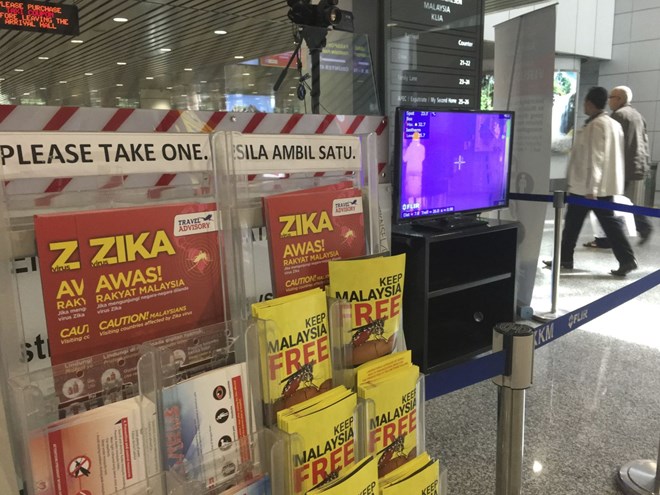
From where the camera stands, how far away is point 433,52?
3453 millimetres

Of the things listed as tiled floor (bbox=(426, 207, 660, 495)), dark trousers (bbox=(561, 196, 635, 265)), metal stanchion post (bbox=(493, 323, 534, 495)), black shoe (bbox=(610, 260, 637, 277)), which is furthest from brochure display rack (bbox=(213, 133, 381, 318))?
black shoe (bbox=(610, 260, 637, 277))

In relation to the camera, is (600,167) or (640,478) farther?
(600,167)

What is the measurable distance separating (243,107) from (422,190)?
1.03m

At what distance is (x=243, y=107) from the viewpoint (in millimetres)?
2316

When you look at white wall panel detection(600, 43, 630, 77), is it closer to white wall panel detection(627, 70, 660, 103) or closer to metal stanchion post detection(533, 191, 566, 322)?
white wall panel detection(627, 70, 660, 103)

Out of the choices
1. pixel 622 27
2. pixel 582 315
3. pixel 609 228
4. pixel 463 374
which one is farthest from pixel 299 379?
pixel 622 27

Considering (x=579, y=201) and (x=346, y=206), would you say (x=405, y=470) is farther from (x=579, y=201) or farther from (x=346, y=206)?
(x=579, y=201)

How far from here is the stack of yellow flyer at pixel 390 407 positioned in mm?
948

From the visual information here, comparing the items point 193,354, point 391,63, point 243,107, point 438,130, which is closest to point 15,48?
point 243,107

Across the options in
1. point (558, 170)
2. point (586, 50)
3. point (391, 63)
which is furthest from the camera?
point (558, 170)

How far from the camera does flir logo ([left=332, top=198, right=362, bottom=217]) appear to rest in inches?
39.0

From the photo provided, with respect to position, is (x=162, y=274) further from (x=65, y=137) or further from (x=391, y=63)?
(x=391, y=63)

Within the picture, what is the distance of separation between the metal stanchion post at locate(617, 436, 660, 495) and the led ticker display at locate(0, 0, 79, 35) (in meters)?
2.94

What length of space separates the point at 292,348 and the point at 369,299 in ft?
0.58
